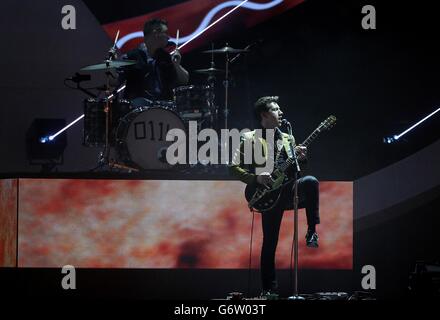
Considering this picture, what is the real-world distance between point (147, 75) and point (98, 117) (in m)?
0.61

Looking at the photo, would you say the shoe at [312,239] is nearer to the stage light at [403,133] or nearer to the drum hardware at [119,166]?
the drum hardware at [119,166]

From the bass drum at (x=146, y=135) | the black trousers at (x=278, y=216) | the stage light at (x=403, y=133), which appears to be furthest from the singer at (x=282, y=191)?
the stage light at (x=403, y=133)

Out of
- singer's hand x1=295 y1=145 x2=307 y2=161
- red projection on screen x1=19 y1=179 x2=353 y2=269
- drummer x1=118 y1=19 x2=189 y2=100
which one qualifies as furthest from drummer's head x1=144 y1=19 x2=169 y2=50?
singer's hand x1=295 y1=145 x2=307 y2=161

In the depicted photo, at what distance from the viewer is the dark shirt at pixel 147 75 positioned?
750 cm

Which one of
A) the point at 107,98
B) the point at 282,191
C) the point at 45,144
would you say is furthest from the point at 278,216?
the point at 45,144

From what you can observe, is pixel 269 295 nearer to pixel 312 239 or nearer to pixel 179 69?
pixel 312 239

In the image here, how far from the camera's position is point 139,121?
734 centimetres

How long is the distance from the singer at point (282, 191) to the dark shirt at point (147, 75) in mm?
1283

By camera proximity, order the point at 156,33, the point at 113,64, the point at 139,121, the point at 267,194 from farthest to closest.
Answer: the point at 156,33
the point at 139,121
the point at 113,64
the point at 267,194

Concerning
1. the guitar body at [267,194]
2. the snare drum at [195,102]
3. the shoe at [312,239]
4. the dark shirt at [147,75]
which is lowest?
the shoe at [312,239]

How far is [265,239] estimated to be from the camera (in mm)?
6598

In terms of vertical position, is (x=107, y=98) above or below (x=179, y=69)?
below

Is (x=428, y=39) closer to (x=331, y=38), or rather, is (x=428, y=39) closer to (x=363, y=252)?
(x=331, y=38)
